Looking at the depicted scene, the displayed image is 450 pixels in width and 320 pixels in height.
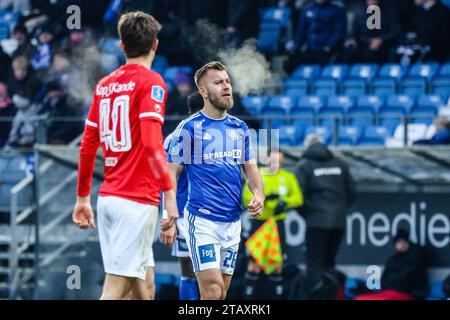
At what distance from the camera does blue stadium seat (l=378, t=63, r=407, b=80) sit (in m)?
16.5

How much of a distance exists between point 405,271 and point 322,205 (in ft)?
3.94

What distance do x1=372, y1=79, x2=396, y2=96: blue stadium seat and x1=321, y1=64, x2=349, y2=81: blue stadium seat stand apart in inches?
19.6

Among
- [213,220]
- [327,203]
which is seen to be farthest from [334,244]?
[213,220]

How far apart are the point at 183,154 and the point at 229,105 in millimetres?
498

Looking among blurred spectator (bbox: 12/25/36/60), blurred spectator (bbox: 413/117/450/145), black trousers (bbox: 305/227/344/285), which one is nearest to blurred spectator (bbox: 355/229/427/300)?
black trousers (bbox: 305/227/344/285)

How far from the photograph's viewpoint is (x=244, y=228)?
14727 millimetres

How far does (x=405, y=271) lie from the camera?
45.9 feet

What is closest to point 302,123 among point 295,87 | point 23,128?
point 295,87

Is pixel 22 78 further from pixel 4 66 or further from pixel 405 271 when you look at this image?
pixel 405 271

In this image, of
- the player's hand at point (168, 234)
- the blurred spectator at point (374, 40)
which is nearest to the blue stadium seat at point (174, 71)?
the blurred spectator at point (374, 40)

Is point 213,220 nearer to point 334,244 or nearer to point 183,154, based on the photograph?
point 183,154

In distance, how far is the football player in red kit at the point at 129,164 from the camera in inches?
295

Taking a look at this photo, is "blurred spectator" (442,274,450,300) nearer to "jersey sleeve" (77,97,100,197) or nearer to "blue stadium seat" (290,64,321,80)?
"blue stadium seat" (290,64,321,80)

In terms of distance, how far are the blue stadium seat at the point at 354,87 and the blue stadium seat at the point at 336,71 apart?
0.12 metres
